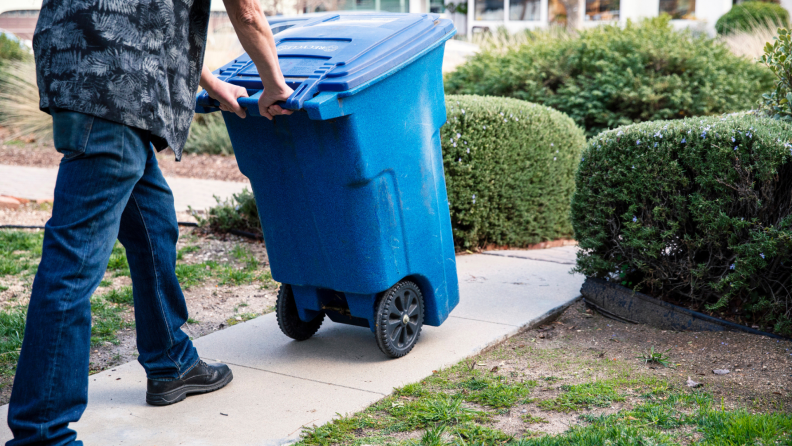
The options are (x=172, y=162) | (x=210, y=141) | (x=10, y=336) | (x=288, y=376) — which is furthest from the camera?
(x=210, y=141)

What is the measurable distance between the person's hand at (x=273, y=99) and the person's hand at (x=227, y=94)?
14 centimetres

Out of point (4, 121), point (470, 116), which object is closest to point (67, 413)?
point (470, 116)

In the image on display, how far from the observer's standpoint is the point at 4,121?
11.8 metres

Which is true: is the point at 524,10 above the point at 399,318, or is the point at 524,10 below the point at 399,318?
above

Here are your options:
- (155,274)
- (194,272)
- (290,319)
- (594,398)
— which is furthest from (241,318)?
(594,398)

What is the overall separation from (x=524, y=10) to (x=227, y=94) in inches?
1079

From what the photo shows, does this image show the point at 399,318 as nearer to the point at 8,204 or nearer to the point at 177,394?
the point at 177,394

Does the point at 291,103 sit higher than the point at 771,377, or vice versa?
the point at 291,103

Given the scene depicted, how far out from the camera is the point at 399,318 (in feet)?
10.1

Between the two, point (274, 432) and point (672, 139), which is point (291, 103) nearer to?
point (274, 432)

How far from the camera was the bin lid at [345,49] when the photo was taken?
8.59ft

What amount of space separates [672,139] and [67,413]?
275 cm

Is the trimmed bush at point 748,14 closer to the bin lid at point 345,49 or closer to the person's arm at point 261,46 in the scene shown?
the bin lid at point 345,49

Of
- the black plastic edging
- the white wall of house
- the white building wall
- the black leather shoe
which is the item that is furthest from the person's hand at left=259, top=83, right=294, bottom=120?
the white building wall
